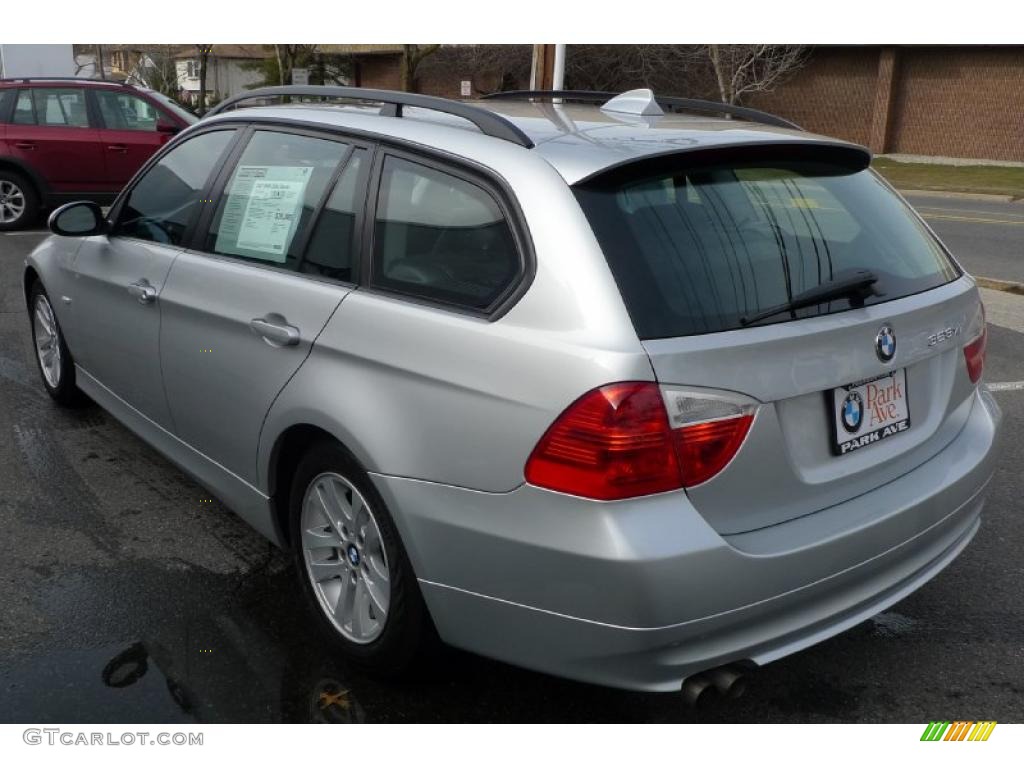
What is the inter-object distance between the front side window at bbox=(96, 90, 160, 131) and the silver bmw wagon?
10.3 m

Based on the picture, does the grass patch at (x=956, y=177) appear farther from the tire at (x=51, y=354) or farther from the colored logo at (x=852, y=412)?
the colored logo at (x=852, y=412)

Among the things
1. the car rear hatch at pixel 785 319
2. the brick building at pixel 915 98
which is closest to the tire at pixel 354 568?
the car rear hatch at pixel 785 319

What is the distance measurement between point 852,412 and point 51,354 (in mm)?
4360

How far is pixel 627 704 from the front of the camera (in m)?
3.00

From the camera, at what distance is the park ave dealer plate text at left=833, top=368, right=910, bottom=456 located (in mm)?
2723

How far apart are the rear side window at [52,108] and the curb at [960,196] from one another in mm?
15602

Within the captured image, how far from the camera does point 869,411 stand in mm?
2803

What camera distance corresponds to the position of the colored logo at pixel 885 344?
2.80m

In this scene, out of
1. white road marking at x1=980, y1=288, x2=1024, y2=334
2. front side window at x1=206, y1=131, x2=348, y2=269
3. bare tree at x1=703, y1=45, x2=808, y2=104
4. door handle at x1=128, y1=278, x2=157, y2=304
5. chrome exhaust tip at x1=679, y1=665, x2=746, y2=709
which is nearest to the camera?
chrome exhaust tip at x1=679, y1=665, x2=746, y2=709

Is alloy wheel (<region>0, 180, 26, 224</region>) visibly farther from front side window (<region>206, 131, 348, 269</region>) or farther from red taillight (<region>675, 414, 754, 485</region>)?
red taillight (<region>675, 414, 754, 485</region>)
